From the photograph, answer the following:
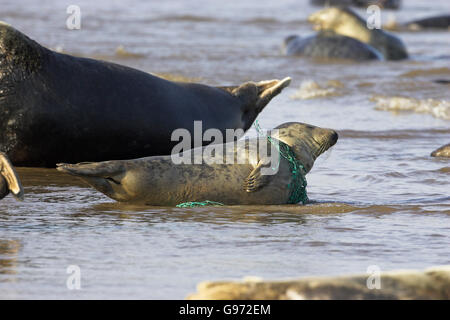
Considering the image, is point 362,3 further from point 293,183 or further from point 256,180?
point 256,180

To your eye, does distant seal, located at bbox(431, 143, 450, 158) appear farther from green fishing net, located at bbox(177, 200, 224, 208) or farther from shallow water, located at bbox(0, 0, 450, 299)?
green fishing net, located at bbox(177, 200, 224, 208)

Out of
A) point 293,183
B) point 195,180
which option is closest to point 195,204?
point 195,180

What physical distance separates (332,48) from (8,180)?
9675 millimetres

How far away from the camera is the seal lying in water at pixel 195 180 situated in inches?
197

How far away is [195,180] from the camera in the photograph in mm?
5125

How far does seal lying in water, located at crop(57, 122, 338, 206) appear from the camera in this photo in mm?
5016

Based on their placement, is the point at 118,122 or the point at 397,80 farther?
the point at 397,80

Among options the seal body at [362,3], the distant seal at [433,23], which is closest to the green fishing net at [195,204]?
the distant seal at [433,23]

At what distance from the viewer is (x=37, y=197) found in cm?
538

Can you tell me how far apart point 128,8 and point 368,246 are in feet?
61.8

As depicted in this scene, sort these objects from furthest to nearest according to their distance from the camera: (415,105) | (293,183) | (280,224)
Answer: (415,105), (293,183), (280,224)
